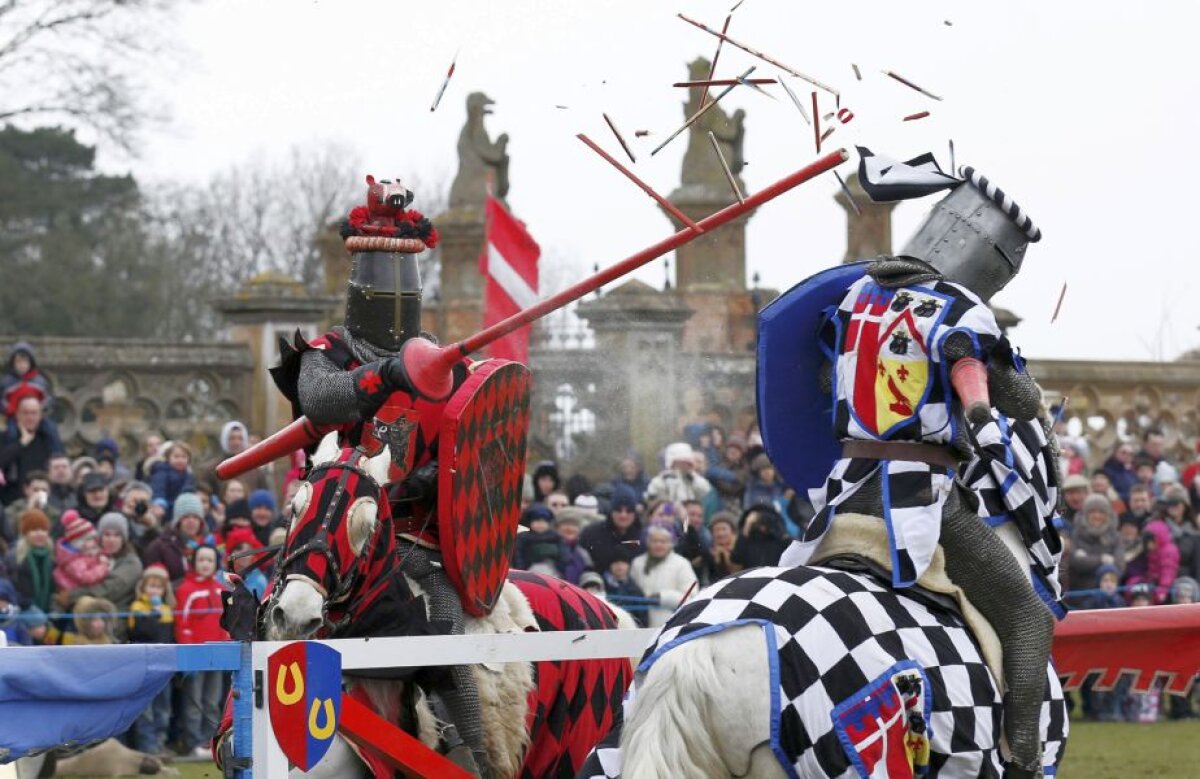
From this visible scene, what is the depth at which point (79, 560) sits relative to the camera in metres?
12.9

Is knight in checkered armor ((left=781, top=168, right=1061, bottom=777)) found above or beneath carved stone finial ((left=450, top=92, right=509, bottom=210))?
beneath

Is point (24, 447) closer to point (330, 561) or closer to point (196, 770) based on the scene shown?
point (196, 770)

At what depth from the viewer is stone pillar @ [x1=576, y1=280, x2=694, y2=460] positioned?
17.6 metres

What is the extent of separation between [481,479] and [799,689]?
2.03 m

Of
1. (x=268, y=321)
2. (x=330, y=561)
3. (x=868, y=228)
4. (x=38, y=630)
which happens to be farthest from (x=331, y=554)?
(x=868, y=228)

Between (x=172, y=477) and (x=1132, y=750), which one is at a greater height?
(x=172, y=477)

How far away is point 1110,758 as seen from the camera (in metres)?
13.4

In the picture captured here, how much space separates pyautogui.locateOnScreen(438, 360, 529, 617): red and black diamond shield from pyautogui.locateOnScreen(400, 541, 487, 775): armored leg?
45 mm

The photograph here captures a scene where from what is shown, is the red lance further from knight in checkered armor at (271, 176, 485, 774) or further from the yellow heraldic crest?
the yellow heraldic crest

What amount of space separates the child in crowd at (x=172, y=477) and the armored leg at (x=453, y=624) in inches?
311

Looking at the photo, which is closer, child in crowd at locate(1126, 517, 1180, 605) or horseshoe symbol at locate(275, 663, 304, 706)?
horseshoe symbol at locate(275, 663, 304, 706)

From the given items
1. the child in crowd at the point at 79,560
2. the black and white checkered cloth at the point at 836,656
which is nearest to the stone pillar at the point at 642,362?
the child in crowd at the point at 79,560

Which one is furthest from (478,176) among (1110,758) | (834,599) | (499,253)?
(834,599)

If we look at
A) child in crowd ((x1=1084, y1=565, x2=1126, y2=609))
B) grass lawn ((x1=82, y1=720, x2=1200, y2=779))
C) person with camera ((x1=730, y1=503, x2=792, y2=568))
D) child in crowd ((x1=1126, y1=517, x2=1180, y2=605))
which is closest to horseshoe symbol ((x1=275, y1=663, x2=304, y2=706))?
grass lawn ((x1=82, y1=720, x2=1200, y2=779))
